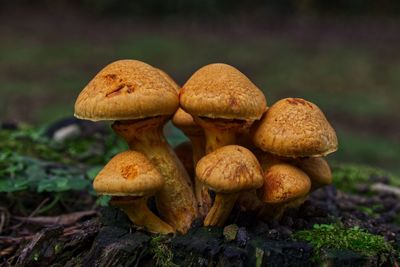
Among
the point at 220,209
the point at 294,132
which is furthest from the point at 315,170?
the point at 220,209

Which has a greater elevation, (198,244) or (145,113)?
(145,113)

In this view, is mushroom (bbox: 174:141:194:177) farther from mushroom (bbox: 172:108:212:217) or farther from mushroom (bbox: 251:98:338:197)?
mushroom (bbox: 251:98:338:197)

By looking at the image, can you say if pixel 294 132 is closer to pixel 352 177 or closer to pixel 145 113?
pixel 145 113

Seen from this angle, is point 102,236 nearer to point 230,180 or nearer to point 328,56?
point 230,180

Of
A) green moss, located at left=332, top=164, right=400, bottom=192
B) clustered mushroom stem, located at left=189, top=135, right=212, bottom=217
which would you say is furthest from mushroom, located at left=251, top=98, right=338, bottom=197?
green moss, located at left=332, top=164, right=400, bottom=192

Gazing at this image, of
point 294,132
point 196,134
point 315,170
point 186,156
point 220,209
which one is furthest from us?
point 186,156

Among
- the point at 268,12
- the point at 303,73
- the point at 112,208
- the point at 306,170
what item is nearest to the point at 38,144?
the point at 112,208

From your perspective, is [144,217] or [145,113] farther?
[144,217]
